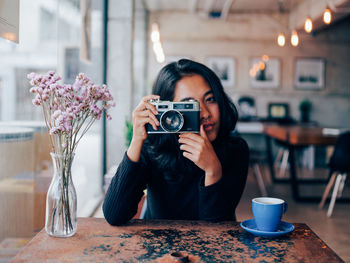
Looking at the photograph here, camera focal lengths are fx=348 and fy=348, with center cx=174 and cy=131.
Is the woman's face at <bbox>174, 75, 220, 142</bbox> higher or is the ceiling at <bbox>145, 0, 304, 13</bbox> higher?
the ceiling at <bbox>145, 0, 304, 13</bbox>

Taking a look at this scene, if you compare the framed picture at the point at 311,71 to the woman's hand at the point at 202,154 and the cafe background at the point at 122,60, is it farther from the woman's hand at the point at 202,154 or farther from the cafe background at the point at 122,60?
the woman's hand at the point at 202,154

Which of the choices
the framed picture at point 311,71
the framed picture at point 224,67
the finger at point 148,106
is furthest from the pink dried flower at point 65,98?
the framed picture at point 311,71

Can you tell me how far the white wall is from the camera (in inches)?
273

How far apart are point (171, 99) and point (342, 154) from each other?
282cm

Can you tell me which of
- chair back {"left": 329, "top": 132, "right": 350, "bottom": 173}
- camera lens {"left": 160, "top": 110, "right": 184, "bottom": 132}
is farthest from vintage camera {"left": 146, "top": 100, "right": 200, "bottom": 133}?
chair back {"left": 329, "top": 132, "right": 350, "bottom": 173}

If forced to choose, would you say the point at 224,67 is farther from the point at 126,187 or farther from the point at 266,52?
the point at 126,187

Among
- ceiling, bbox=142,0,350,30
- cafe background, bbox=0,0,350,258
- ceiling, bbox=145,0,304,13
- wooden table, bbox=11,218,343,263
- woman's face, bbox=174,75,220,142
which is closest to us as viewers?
wooden table, bbox=11,218,343,263

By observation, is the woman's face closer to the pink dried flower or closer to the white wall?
the pink dried flower

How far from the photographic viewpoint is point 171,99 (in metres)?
1.39

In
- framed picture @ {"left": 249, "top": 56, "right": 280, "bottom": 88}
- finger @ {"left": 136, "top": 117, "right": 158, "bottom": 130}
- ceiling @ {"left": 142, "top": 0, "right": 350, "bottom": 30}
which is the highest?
ceiling @ {"left": 142, "top": 0, "right": 350, "bottom": 30}

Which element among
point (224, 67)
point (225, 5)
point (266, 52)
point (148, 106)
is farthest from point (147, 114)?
point (266, 52)

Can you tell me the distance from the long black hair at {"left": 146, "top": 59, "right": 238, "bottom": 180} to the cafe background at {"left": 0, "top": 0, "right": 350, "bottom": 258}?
615 millimetres

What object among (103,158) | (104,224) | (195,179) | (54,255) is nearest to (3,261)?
(104,224)

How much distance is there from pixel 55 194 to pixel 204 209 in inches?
19.1
